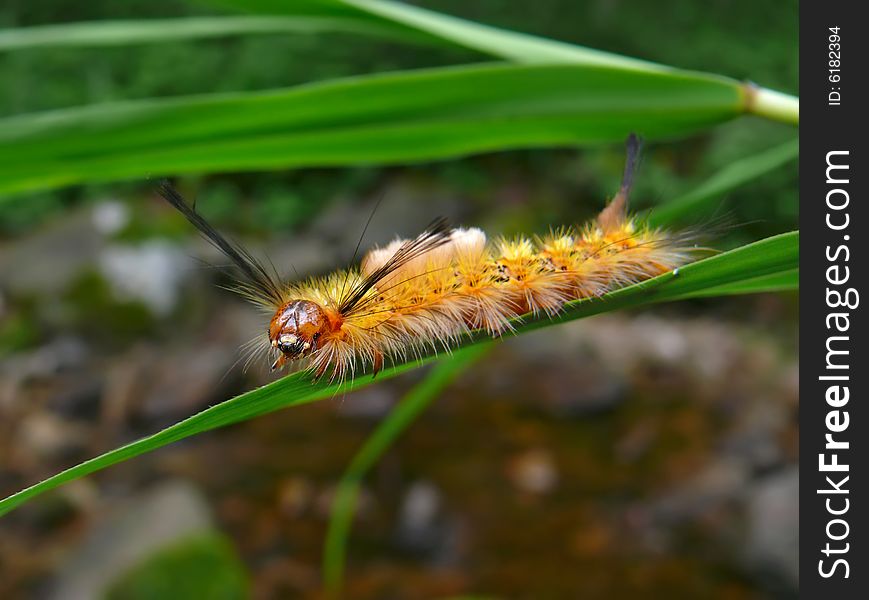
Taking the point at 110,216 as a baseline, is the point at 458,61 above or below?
above

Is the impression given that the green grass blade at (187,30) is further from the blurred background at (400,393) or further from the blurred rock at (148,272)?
the blurred rock at (148,272)

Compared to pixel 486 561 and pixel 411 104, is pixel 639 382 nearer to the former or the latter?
pixel 486 561

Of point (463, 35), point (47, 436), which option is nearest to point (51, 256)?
point (47, 436)

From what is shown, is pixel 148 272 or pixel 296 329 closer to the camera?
pixel 296 329

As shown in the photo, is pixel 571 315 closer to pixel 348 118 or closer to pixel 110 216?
pixel 348 118

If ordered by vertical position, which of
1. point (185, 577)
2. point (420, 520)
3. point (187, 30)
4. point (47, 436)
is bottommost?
point (185, 577)

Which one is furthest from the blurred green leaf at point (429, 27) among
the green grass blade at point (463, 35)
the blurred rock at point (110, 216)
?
the blurred rock at point (110, 216)
